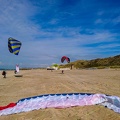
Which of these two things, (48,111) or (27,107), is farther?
(27,107)

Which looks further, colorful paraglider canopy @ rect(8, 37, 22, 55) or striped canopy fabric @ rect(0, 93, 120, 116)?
colorful paraglider canopy @ rect(8, 37, 22, 55)

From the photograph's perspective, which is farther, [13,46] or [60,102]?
[13,46]

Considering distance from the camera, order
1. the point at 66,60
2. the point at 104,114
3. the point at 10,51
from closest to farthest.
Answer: the point at 104,114 < the point at 10,51 < the point at 66,60

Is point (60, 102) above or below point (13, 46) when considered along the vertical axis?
below

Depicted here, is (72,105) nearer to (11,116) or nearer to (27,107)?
(27,107)

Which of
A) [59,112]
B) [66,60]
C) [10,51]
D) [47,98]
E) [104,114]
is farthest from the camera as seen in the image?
[66,60]

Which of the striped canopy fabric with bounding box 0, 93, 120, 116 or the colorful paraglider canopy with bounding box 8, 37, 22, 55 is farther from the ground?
the colorful paraglider canopy with bounding box 8, 37, 22, 55

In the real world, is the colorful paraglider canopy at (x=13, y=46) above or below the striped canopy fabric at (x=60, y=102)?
above

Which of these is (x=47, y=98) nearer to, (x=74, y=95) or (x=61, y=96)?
(x=61, y=96)

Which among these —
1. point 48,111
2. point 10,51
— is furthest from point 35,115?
point 10,51

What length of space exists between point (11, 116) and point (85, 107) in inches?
110

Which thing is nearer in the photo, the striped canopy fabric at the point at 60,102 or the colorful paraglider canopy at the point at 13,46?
the striped canopy fabric at the point at 60,102

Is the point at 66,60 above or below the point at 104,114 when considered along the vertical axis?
above

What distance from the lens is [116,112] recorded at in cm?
622
